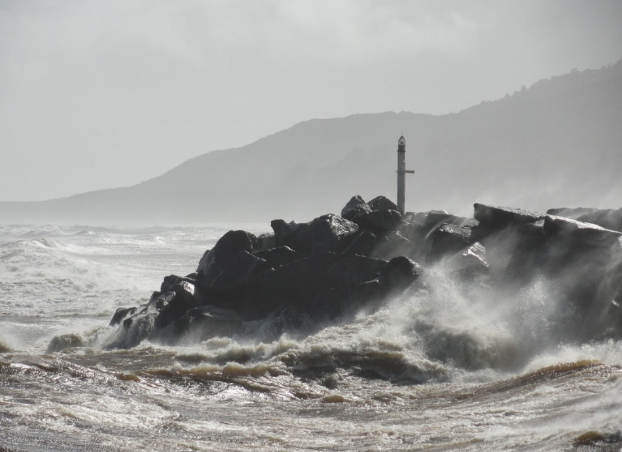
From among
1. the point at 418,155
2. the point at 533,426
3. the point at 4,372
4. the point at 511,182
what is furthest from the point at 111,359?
the point at 418,155

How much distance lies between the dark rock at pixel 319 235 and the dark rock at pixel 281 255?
1.35 ft

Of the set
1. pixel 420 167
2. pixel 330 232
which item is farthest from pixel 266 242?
pixel 420 167

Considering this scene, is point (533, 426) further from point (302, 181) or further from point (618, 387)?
point (302, 181)

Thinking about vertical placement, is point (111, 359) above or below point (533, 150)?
below

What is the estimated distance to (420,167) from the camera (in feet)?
357

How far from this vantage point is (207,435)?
5566mm

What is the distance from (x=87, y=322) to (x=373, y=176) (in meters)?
117

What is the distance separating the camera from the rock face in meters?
9.53

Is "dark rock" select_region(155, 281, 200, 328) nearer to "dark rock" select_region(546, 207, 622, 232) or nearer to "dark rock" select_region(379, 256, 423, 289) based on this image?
"dark rock" select_region(379, 256, 423, 289)

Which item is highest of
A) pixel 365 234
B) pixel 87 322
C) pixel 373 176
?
pixel 373 176

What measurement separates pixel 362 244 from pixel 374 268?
133 centimetres

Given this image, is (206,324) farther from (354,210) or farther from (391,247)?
(354,210)

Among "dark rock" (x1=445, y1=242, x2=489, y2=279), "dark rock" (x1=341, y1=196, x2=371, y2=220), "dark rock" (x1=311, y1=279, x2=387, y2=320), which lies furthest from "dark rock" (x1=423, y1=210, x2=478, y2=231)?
"dark rock" (x1=311, y1=279, x2=387, y2=320)

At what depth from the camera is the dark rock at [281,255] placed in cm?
1263
